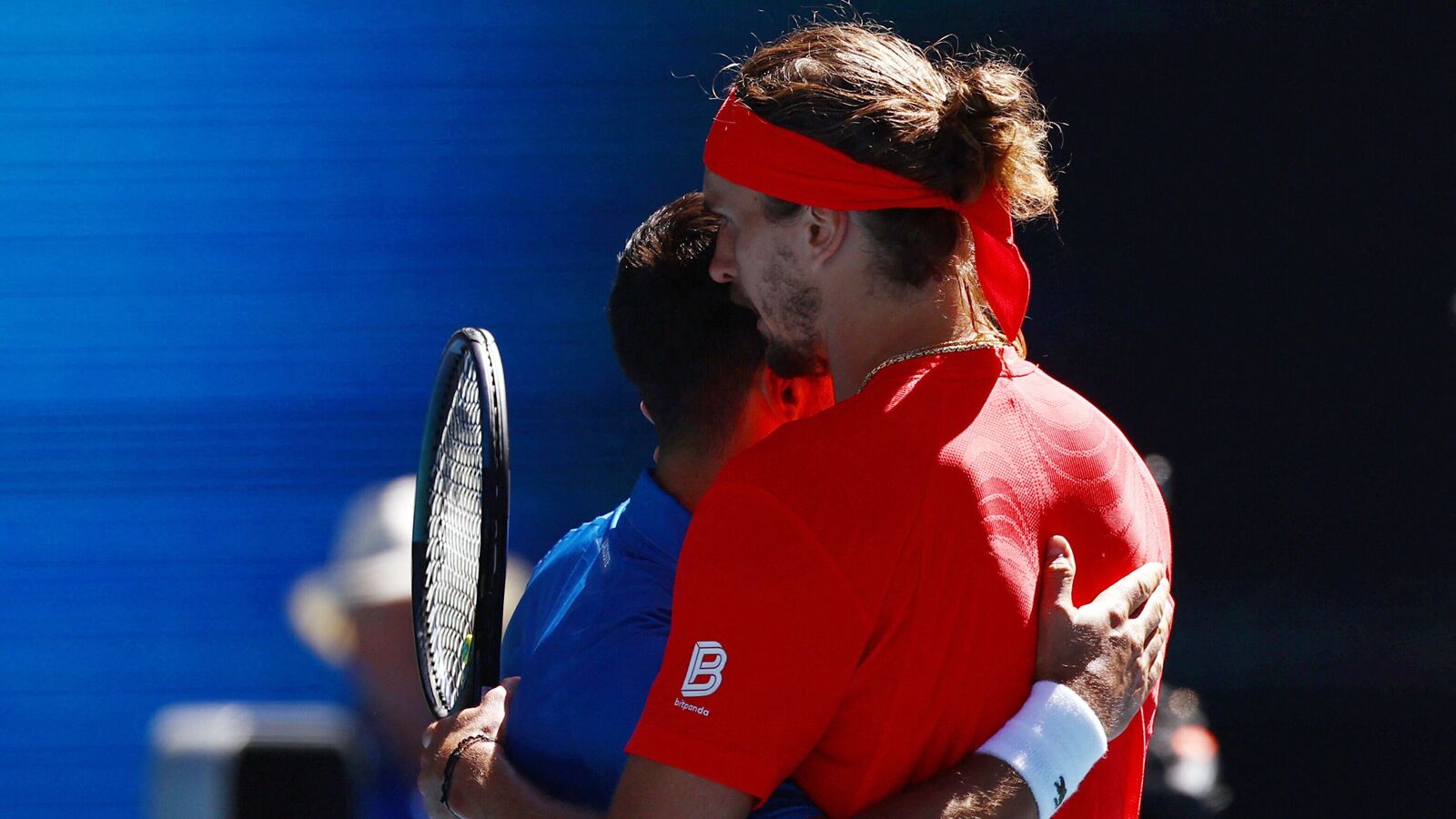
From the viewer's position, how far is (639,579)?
148cm

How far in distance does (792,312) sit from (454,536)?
72 cm

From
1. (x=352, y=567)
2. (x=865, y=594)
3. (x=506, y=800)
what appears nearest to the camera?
(x=865, y=594)

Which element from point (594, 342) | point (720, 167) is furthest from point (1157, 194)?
point (720, 167)

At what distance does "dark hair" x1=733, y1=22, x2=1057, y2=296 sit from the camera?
1201 mm

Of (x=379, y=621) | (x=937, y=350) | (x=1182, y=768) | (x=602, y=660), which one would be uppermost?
(x=937, y=350)

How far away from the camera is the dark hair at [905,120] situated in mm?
1201

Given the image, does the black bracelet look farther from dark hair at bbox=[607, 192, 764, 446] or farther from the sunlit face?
the sunlit face

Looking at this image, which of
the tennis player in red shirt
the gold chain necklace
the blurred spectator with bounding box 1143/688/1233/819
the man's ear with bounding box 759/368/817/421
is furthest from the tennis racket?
the blurred spectator with bounding box 1143/688/1233/819

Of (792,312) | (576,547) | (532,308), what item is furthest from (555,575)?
(532,308)

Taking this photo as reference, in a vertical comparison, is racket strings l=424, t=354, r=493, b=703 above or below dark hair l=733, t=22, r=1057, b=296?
below

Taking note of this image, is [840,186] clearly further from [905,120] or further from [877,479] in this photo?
[877,479]

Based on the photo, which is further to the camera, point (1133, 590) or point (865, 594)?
point (1133, 590)

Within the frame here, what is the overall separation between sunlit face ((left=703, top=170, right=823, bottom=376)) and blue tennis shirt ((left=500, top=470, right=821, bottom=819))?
30 centimetres

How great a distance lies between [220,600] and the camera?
8.59 feet
